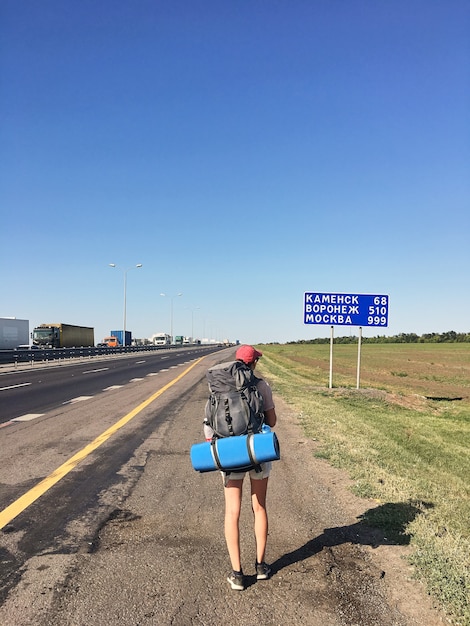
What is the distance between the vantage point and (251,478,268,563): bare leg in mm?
3781

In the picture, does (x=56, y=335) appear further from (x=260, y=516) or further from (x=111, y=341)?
(x=260, y=516)

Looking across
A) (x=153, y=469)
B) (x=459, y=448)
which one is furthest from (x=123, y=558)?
(x=459, y=448)

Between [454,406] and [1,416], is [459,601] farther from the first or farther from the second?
[454,406]

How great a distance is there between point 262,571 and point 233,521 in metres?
0.46

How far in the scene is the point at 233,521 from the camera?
3.71 metres

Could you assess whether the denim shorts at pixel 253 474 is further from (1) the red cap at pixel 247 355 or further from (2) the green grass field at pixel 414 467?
(2) the green grass field at pixel 414 467

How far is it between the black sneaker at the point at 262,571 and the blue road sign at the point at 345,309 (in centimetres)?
1646

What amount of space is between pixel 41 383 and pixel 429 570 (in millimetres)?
19002

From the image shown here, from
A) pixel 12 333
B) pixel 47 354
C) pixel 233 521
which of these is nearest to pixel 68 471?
pixel 233 521

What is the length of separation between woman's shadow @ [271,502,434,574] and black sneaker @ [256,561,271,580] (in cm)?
13

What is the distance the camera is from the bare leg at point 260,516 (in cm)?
378

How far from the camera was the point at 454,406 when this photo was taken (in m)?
18.6

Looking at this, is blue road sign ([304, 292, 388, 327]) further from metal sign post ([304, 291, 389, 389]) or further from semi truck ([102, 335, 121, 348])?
semi truck ([102, 335, 121, 348])

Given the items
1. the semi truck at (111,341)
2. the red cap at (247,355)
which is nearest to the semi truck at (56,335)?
the semi truck at (111,341)
